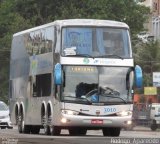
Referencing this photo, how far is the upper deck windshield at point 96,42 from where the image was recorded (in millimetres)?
25703

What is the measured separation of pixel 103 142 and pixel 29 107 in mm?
14903

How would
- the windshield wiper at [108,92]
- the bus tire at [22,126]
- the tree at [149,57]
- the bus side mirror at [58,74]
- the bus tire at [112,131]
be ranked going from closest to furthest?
the bus side mirror at [58,74] → the windshield wiper at [108,92] → the bus tire at [112,131] → the bus tire at [22,126] → the tree at [149,57]

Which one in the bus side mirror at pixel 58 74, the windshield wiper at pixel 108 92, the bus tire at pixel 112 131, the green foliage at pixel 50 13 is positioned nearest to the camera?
the bus side mirror at pixel 58 74

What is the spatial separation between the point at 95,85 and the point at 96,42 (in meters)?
1.56

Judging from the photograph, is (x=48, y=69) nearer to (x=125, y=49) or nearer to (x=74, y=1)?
(x=125, y=49)

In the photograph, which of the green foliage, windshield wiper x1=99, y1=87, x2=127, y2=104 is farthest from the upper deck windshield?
the green foliage

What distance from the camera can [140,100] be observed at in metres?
63.5

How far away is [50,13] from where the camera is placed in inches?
2554

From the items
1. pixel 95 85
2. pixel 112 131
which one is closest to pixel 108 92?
pixel 95 85

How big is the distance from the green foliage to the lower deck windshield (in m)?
36.2

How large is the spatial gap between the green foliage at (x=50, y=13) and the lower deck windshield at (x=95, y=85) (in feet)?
119

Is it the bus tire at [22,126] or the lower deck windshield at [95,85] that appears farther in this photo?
the bus tire at [22,126]

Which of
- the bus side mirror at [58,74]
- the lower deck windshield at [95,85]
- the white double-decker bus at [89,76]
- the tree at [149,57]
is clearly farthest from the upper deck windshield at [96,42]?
the tree at [149,57]

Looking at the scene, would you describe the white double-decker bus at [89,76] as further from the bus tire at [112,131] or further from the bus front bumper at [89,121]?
the bus tire at [112,131]
